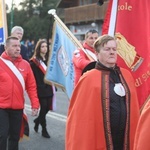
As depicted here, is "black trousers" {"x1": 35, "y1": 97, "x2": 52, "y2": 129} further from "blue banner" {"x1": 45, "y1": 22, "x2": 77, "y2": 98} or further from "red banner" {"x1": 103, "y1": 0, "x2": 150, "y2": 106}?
"red banner" {"x1": 103, "y1": 0, "x2": 150, "y2": 106}

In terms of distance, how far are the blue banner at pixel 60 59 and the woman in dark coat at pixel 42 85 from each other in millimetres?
774

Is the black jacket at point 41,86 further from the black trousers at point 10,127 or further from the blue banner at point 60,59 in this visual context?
the black trousers at point 10,127

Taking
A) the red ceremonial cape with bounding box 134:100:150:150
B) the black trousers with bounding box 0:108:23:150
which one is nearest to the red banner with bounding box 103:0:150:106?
the black trousers with bounding box 0:108:23:150

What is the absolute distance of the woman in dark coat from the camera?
27.0 feet

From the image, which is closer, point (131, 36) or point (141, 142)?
point (141, 142)

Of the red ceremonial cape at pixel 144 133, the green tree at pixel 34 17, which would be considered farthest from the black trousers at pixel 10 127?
the green tree at pixel 34 17

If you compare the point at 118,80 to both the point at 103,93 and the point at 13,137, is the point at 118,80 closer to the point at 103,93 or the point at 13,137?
the point at 103,93

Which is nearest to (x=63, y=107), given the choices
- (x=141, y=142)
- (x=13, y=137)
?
(x=13, y=137)

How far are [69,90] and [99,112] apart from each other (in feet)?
10.5

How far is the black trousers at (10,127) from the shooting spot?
5.62 metres

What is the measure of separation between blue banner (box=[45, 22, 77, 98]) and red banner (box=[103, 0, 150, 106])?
236 centimetres

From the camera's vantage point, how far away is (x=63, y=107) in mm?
11562

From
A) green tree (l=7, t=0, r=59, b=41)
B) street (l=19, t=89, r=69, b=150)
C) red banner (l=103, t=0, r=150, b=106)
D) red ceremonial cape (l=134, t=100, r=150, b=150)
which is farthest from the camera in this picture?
green tree (l=7, t=0, r=59, b=41)

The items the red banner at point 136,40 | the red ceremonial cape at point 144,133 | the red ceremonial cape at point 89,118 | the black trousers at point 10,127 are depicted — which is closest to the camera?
the red ceremonial cape at point 144,133
